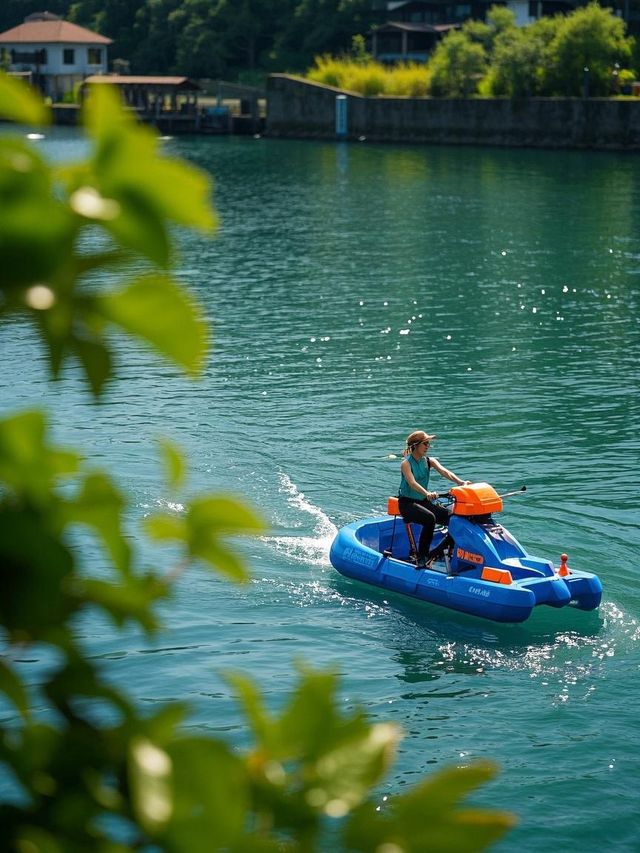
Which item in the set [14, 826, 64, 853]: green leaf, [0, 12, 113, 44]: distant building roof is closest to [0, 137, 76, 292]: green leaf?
[14, 826, 64, 853]: green leaf

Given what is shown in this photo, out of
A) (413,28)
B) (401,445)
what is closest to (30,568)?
(401,445)

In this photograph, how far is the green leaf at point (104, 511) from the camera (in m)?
1.33

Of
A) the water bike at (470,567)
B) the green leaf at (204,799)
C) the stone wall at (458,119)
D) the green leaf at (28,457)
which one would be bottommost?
the water bike at (470,567)

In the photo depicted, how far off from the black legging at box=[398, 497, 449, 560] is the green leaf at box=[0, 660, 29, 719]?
1505 centimetres

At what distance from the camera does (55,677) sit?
4.46 ft

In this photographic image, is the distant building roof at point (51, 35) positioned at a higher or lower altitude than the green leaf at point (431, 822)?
higher

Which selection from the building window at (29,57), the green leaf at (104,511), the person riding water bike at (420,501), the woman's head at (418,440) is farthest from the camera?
the building window at (29,57)

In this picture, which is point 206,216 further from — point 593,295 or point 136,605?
point 593,295

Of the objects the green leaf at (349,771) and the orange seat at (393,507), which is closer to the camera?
the green leaf at (349,771)

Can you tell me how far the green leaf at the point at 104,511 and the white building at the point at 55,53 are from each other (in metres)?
116

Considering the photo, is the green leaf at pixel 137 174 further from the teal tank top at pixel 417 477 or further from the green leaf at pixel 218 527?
the teal tank top at pixel 417 477

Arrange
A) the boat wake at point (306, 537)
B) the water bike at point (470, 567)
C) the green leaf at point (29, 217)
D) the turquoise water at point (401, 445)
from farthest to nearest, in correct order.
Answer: the boat wake at point (306, 537), the water bike at point (470, 567), the turquoise water at point (401, 445), the green leaf at point (29, 217)

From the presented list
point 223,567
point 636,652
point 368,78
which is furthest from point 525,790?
point 368,78

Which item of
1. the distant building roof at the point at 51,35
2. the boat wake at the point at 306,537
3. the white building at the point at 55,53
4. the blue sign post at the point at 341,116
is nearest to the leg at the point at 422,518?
the boat wake at the point at 306,537
